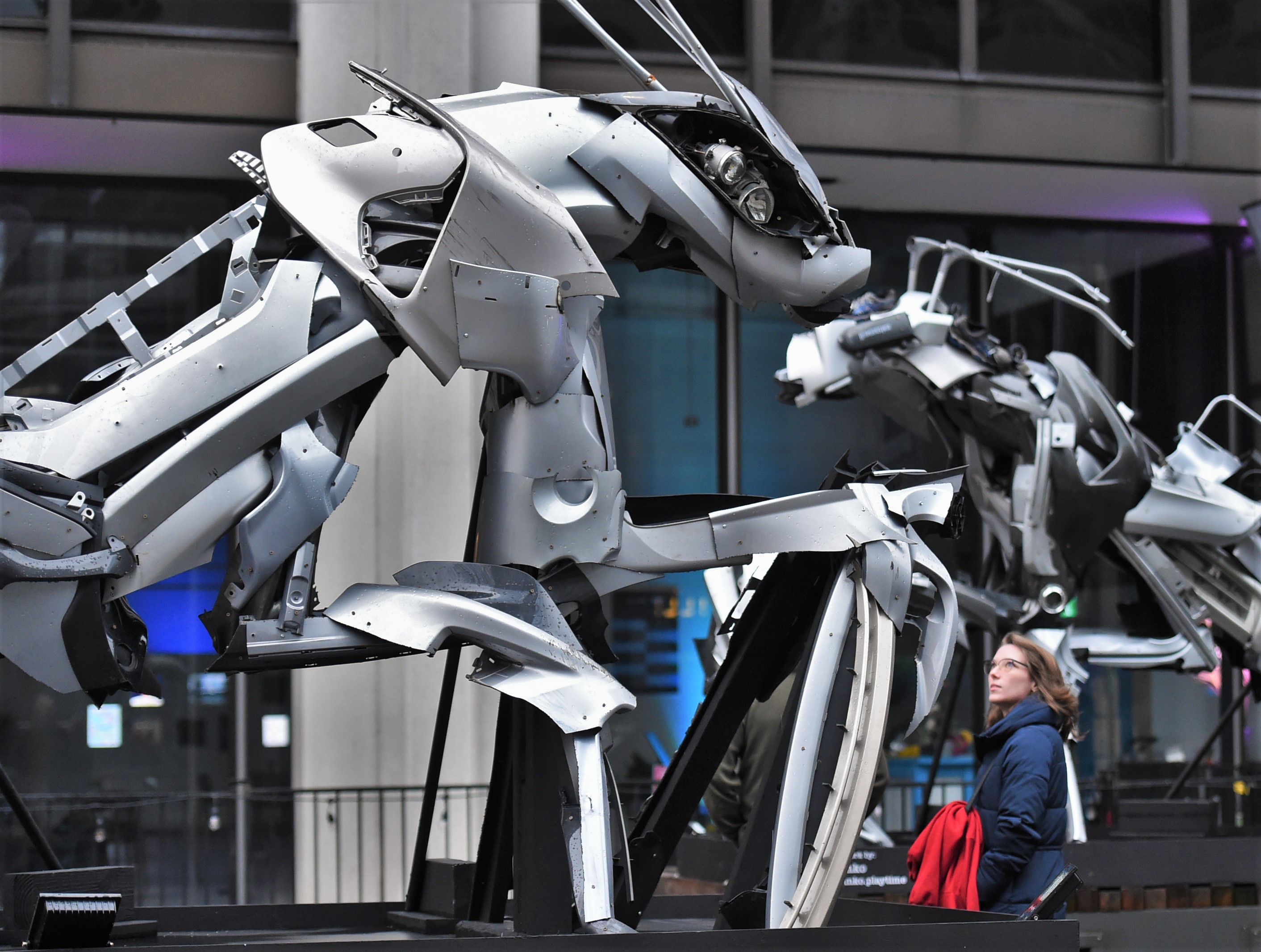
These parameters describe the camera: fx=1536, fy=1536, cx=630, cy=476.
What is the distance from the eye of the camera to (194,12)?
418 inches

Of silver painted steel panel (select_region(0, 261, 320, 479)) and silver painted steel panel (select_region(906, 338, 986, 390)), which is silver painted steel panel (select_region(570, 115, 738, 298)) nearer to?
silver painted steel panel (select_region(0, 261, 320, 479))

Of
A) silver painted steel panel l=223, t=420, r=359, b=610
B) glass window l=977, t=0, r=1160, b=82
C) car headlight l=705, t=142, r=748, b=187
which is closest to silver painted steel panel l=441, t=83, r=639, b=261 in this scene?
car headlight l=705, t=142, r=748, b=187

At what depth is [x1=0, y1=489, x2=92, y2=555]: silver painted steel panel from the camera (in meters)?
3.99

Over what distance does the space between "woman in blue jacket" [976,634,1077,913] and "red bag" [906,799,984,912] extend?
0.03m

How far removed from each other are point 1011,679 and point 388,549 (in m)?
5.63

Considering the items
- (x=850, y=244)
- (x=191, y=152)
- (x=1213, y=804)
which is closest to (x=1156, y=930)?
(x=1213, y=804)

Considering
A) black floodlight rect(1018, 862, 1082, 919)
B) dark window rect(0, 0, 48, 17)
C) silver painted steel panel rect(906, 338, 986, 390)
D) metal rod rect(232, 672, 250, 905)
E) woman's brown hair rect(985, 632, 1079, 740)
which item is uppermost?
dark window rect(0, 0, 48, 17)

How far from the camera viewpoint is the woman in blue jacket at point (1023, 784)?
16.3ft

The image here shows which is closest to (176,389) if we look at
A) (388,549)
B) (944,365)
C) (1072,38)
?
(944,365)

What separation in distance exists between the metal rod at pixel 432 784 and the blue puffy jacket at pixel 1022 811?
5.94 feet

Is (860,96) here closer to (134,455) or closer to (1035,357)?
(1035,357)

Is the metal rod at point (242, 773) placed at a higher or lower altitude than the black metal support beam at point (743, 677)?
lower

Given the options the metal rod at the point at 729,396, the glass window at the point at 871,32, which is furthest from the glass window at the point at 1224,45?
the metal rod at the point at 729,396

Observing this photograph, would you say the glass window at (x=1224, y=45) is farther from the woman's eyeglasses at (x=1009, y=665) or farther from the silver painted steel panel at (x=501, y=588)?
the silver painted steel panel at (x=501, y=588)
